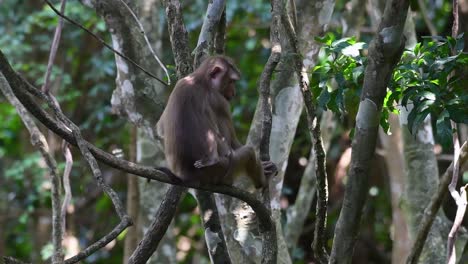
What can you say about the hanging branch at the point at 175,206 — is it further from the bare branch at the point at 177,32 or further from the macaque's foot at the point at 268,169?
the macaque's foot at the point at 268,169

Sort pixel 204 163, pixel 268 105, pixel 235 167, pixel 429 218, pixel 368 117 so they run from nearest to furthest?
1. pixel 368 117
2. pixel 429 218
3. pixel 268 105
4. pixel 204 163
5. pixel 235 167

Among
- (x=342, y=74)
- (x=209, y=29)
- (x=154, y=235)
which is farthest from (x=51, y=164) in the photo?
(x=342, y=74)

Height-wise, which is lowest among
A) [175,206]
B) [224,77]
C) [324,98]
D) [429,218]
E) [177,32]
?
[429,218]

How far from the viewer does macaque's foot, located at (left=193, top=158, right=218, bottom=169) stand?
4.43 meters

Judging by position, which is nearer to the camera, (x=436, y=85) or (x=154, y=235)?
Result: (x=436, y=85)

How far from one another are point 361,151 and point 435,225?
287cm

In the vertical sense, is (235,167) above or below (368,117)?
above

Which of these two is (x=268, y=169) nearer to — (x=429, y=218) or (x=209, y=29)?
(x=209, y=29)

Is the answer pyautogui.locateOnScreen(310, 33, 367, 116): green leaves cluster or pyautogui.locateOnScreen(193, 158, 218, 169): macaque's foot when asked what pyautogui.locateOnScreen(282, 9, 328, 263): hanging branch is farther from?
pyautogui.locateOnScreen(193, 158, 218, 169): macaque's foot

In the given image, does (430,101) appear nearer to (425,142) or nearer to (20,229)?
(425,142)

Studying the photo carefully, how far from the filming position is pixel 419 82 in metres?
3.89

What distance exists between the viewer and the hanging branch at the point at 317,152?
13.5 feet

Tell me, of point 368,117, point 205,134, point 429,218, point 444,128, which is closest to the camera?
point 368,117

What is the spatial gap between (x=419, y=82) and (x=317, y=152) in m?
0.64
